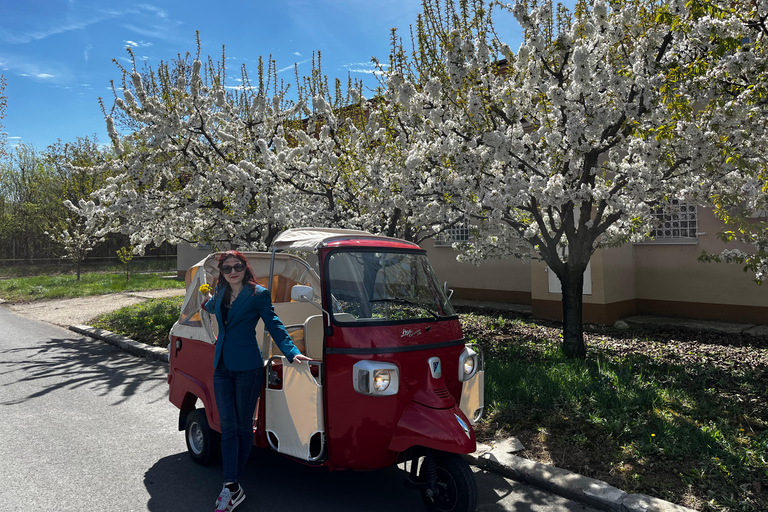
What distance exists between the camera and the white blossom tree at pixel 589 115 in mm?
5047

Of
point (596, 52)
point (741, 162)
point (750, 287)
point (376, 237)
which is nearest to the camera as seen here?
point (376, 237)

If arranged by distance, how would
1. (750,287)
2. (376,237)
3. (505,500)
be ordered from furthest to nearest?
(750,287) → (376,237) → (505,500)

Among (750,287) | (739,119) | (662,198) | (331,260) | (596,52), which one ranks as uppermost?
(596,52)

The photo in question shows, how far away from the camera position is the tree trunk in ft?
24.2

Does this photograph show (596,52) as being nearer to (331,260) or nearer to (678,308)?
(331,260)

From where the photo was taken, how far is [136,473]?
4547 millimetres

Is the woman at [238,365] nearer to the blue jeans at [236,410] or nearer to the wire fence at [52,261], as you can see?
the blue jeans at [236,410]

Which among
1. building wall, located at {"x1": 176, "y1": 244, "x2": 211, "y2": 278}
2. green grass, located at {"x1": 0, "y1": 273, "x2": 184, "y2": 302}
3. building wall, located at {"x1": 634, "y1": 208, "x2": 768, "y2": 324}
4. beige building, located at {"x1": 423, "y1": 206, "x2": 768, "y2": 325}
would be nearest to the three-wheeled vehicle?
beige building, located at {"x1": 423, "y1": 206, "x2": 768, "y2": 325}

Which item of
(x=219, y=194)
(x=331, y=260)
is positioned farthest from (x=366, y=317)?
(x=219, y=194)

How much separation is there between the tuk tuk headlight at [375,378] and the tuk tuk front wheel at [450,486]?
1.79 feet

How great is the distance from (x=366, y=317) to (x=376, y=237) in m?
0.93

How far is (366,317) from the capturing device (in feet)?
12.4

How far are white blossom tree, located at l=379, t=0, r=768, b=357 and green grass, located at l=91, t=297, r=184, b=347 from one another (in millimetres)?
6714

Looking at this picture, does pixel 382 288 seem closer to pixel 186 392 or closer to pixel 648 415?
pixel 186 392
